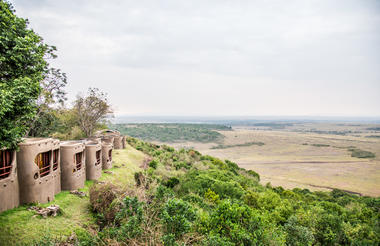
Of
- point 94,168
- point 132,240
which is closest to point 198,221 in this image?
point 132,240

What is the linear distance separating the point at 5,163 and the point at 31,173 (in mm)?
1358

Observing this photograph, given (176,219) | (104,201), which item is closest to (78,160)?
(104,201)

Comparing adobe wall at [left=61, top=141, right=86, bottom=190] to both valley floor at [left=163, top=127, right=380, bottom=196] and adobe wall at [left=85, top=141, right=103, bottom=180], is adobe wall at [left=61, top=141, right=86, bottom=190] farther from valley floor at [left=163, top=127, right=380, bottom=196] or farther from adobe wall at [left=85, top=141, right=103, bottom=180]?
valley floor at [left=163, top=127, right=380, bottom=196]

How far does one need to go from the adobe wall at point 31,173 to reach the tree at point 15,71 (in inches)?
48.9

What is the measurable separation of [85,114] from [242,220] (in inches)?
1343

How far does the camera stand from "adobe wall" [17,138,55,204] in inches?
453

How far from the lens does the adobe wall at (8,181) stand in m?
10.5

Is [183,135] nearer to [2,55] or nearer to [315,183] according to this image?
[315,183]

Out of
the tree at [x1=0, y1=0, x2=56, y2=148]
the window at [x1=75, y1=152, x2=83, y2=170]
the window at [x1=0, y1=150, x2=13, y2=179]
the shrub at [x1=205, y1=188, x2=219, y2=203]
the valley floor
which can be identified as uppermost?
the tree at [x1=0, y1=0, x2=56, y2=148]

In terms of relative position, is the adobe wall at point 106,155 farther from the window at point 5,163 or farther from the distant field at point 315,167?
the distant field at point 315,167

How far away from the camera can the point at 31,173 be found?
460 inches

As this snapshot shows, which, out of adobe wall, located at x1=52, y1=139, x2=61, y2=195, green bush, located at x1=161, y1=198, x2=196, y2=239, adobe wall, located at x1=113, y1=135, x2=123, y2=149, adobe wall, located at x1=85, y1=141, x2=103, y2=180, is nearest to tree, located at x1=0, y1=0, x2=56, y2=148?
adobe wall, located at x1=52, y1=139, x2=61, y2=195

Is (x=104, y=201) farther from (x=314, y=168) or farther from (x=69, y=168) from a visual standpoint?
(x=314, y=168)

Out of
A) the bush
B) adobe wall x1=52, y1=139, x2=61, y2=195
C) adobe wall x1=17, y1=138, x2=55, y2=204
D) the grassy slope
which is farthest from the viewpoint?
adobe wall x1=52, y1=139, x2=61, y2=195
